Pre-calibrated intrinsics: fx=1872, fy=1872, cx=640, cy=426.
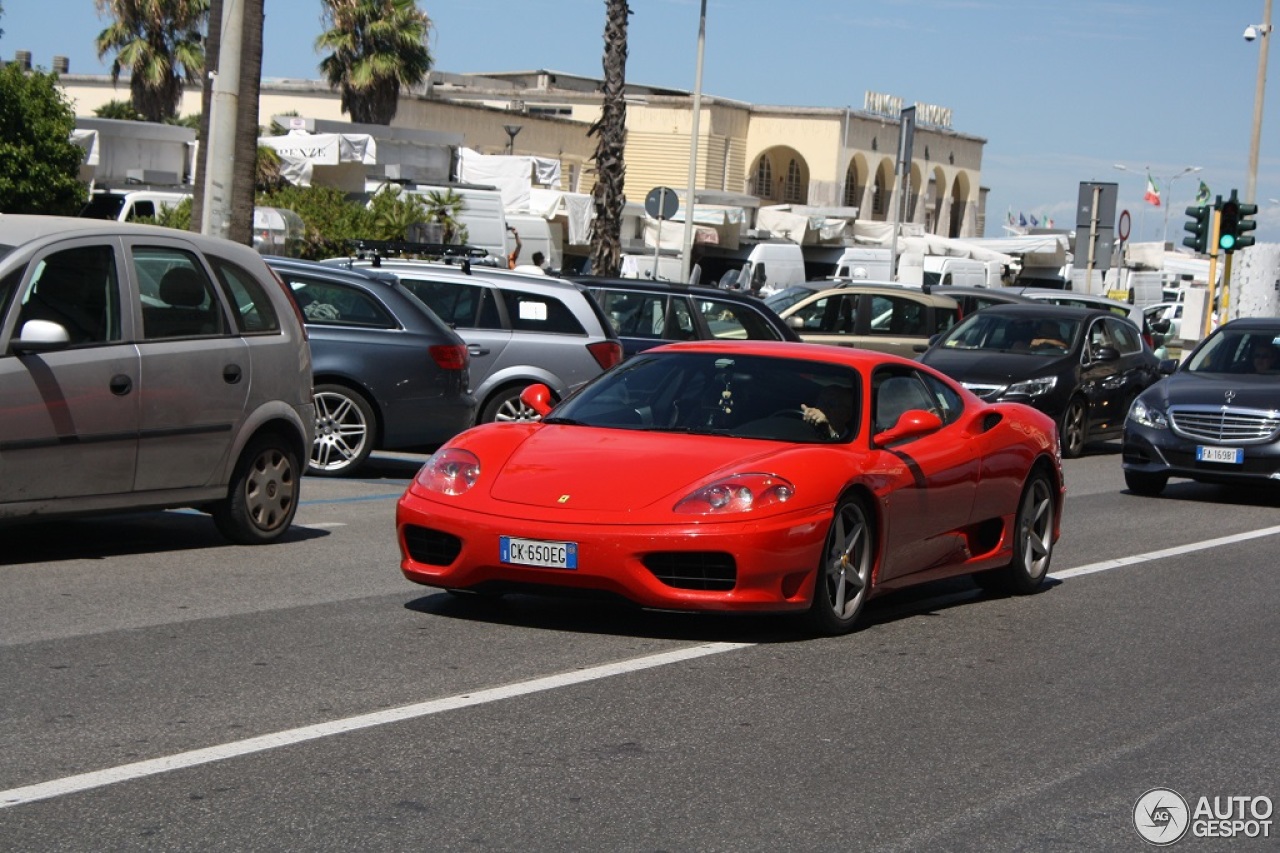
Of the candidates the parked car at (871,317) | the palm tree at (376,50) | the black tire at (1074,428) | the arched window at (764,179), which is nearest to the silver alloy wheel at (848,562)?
the black tire at (1074,428)

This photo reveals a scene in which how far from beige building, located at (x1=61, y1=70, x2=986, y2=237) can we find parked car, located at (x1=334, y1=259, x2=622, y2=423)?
4672 centimetres

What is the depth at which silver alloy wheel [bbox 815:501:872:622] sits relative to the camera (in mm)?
8383

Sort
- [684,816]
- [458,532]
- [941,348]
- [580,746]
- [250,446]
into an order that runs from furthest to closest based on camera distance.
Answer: [941,348] < [250,446] < [458,532] < [580,746] < [684,816]

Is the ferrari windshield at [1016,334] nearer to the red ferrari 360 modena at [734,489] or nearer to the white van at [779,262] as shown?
the red ferrari 360 modena at [734,489]

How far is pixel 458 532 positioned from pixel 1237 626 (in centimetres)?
420

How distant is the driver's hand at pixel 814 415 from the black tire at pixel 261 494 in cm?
351

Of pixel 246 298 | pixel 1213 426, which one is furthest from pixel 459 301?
pixel 1213 426

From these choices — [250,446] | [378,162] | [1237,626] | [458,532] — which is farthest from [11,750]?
[378,162]

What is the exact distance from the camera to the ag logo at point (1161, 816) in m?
5.56

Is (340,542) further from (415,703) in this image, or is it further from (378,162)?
(378,162)

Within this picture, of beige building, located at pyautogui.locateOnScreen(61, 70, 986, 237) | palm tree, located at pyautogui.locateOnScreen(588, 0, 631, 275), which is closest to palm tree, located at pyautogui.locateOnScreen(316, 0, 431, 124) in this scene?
beige building, located at pyautogui.locateOnScreen(61, 70, 986, 237)

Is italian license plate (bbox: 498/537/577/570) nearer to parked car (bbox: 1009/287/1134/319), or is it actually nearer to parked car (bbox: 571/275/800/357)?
parked car (bbox: 571/275/800/357)

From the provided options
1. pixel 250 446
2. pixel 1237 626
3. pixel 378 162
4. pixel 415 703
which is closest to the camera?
pixel 415 703

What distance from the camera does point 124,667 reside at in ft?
23.5
